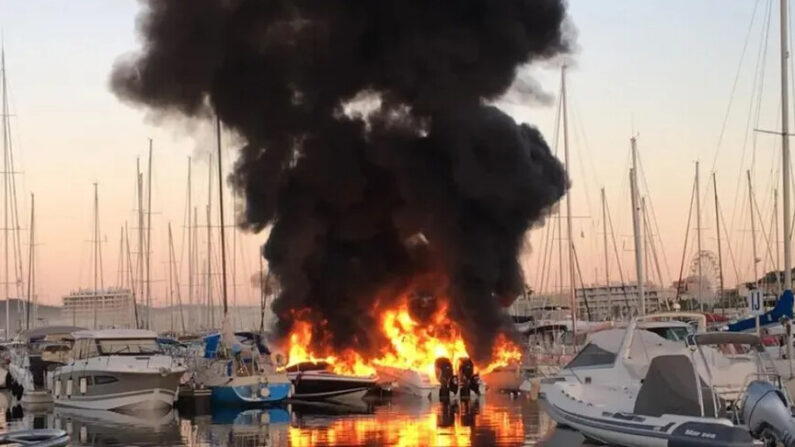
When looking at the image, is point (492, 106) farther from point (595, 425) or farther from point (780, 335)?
point (595, 425)

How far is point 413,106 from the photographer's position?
49.0m

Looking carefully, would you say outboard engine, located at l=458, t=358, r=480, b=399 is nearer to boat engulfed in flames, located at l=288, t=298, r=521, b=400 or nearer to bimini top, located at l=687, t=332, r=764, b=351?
boat engulfed in flames, located at l=288, t=298, r=521, b=400

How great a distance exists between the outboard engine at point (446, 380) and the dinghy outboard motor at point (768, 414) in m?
20.7

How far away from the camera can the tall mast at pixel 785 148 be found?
99.2ft

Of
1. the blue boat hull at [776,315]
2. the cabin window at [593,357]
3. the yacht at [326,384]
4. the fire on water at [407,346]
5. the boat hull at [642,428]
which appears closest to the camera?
the boat hull at [642,428]

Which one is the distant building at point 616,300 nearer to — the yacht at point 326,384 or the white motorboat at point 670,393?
the yacht at point 326,384

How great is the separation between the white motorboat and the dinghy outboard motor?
0.02m

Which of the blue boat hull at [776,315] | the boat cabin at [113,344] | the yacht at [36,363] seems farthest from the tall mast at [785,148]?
the yacht at [36,363]

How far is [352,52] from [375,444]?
29687mm

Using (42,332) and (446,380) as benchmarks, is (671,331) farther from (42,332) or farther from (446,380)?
(42,332)

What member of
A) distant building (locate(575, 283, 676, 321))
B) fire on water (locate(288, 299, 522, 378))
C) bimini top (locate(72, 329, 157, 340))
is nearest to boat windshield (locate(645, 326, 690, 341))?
fire on water (locate(288, 299, 522, 378))

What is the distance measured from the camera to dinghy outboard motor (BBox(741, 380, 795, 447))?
1758 cm

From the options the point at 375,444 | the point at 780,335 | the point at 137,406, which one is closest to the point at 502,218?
the point at 780,335

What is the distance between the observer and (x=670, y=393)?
65.9 ft
